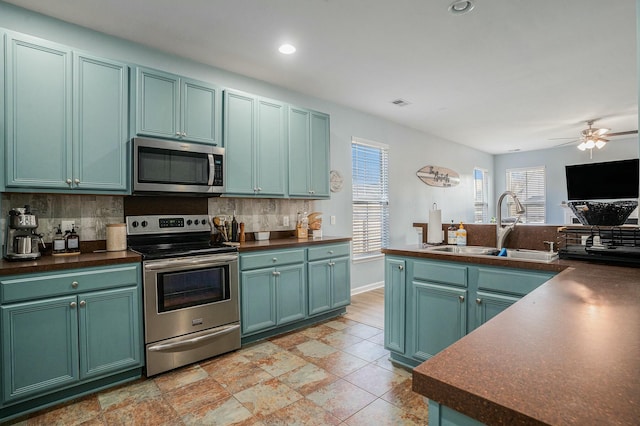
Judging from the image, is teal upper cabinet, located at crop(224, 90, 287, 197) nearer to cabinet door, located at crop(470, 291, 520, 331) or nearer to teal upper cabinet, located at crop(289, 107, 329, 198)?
teal upper cabinet, located at crop(289, 107, 329, 198)

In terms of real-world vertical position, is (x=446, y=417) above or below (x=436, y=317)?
above

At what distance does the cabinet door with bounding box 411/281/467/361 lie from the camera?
7.54ft

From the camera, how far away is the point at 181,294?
2.63m

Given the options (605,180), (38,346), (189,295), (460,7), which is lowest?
(38,346)

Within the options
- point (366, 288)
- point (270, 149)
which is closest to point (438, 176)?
point (366, 288)

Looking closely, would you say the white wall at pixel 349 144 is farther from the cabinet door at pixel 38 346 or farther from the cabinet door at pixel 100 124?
the cabinet door at pixel 38 346

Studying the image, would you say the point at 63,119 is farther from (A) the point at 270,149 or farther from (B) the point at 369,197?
(B) the point at 369,197

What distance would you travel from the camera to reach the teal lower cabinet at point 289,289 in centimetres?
304

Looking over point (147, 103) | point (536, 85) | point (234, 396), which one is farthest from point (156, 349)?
point (536, 85)

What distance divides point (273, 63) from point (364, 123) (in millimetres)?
2024

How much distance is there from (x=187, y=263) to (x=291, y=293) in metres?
1.10

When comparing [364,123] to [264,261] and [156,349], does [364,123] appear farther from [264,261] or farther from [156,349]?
[156,349]

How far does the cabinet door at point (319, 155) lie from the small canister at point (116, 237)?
1927 millimetres

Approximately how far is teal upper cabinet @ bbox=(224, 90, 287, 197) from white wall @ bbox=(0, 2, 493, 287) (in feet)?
1.46
